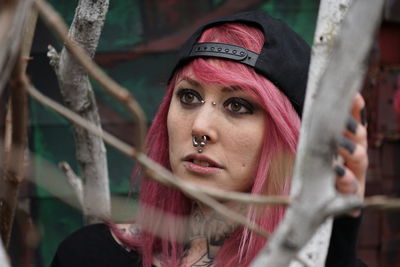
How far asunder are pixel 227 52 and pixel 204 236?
47 centimetres

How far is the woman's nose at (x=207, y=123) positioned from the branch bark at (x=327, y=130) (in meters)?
0.89

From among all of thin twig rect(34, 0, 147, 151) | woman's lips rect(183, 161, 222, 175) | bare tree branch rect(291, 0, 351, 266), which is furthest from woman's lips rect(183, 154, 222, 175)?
thin twig rect(34, 0, 147, 151)

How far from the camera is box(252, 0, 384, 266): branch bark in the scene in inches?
23.8

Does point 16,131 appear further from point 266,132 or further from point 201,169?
point 266,132

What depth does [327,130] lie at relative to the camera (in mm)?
619

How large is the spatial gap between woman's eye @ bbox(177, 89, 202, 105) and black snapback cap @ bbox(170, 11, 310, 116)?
79mm

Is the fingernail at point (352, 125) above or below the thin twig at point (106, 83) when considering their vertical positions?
below

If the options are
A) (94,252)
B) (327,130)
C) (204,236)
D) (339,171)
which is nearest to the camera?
(327,130)

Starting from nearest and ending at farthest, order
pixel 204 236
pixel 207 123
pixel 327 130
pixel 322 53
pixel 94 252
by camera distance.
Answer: pixel 327 130 → pixel 322 53 → pixel 207 123 → pixel 204 236 → pixel 94 252

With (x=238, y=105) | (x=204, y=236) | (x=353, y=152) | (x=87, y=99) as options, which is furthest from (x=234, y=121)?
(x=353, y=152)

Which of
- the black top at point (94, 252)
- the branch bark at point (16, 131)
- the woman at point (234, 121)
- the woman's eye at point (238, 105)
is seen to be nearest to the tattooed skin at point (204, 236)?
the woman at point (234, 121)

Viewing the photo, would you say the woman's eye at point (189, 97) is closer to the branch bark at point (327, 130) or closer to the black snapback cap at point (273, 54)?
the black snapback cap at point (273, 54)

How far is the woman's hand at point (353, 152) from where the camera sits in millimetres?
876

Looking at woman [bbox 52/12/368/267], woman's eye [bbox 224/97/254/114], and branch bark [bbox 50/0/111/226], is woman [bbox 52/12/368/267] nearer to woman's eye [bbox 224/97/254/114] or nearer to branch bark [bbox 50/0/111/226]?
woman's eye [bbox 224/97/254/114]
